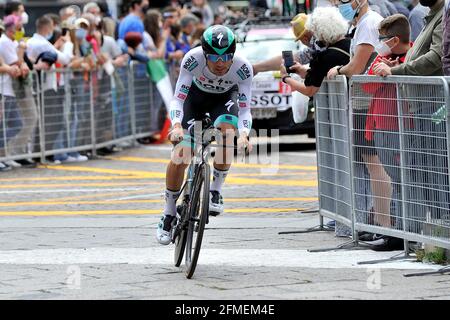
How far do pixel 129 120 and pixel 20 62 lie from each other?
158 inches

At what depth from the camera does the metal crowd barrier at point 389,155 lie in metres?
8.88

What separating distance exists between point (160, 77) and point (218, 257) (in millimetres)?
13279

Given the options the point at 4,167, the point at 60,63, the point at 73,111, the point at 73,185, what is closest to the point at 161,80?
the point at 73,111

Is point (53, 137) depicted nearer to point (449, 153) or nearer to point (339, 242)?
point (339, 242)

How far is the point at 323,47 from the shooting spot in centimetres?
1116

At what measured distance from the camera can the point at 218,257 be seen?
32.6 feet

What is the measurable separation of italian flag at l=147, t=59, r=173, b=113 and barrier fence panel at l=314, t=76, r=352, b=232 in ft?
38.0

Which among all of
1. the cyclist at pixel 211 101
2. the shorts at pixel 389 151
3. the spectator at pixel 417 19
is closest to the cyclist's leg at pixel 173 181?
the cyclist at pixel 211 101

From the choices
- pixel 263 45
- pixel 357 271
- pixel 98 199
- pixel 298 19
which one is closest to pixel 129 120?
pixel 263 45

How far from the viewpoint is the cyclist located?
9359mm

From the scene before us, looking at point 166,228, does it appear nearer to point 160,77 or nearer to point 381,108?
point 381,108

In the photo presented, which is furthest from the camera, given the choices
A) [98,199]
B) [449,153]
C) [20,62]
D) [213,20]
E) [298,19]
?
[213,20]

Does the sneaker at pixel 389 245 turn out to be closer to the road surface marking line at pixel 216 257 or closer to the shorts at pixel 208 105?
the road surface marking line at pixel 216 257

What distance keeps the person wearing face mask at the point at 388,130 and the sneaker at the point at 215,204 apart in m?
1.24
